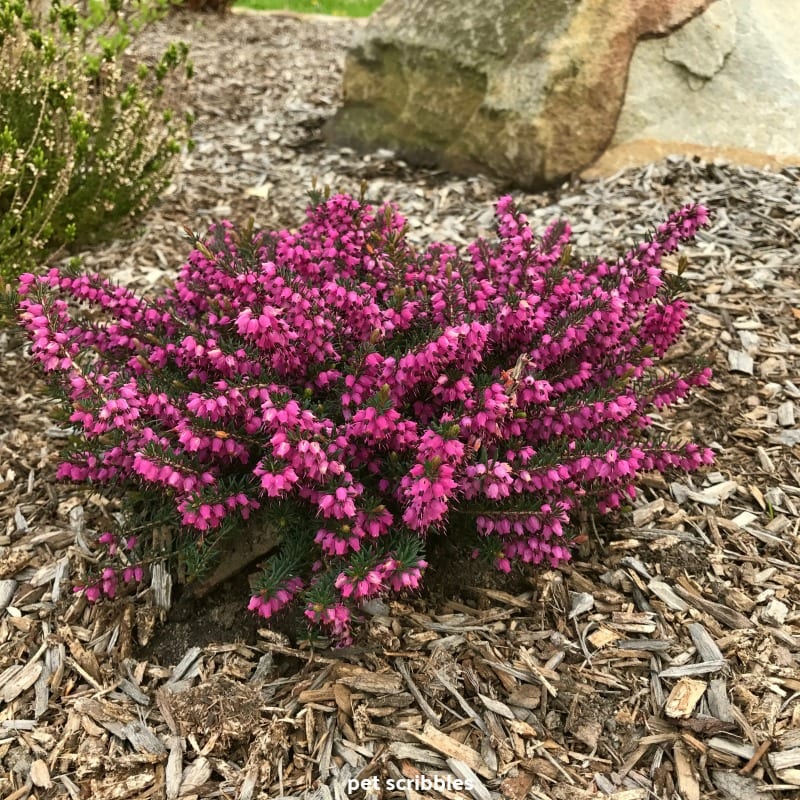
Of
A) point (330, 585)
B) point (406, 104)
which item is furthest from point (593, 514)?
point (406, 104)

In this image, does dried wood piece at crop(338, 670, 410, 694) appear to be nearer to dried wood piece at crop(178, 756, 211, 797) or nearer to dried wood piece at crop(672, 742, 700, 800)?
dried wood piece at crop(178, 756, 211, 797)

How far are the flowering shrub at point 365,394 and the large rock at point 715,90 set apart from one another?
9.68 ft

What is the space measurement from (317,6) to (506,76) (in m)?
9.07

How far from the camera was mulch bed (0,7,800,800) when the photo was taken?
2357 mm

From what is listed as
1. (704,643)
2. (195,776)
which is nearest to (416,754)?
(195,776)

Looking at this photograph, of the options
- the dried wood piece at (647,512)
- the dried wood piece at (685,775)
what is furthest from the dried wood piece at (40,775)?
the dried wood piece at (647,512)

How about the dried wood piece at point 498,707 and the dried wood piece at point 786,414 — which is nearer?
the dried wood piece at point 498,707

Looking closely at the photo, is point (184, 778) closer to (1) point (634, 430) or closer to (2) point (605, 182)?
(1) point (634, 430)

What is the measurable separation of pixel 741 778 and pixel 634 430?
3.68 feet

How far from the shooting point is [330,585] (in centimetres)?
225

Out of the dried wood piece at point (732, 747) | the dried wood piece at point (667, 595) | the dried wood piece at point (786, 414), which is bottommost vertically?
the dried wood piece at point (732, 747)

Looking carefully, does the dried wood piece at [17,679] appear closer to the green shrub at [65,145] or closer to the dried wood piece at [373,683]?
the dried wood piece at [373,683]

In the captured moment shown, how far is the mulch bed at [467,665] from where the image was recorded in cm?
236

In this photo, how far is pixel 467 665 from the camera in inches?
102
